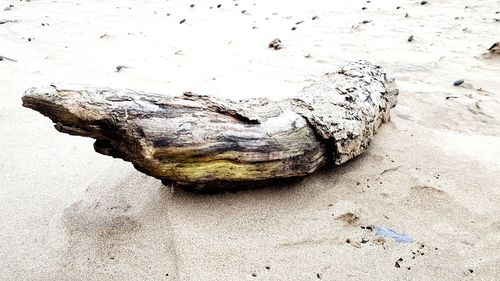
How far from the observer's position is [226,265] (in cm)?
202

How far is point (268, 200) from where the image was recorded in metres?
2.43

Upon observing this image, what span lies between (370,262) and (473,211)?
0.83 m

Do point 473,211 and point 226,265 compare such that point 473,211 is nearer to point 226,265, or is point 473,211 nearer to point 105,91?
point 226,265

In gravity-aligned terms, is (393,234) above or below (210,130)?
below

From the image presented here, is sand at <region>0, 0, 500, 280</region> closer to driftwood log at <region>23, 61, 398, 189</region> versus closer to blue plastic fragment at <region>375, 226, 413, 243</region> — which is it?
blue plastic fragment at <region>375, 226, 413, 243</region>

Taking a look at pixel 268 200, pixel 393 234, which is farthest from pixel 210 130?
pixel 393 234

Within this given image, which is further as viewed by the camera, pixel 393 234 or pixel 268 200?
pixel 268 200

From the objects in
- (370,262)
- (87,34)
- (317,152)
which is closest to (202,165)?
(317,152)

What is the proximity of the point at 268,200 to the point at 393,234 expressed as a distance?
737 mm

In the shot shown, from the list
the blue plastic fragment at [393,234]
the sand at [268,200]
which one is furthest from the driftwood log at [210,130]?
the blue plastic fragment at [393,234]

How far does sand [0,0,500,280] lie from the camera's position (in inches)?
80.2

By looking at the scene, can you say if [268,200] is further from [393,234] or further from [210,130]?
[393,234]

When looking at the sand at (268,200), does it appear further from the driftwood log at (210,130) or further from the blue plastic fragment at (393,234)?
the driftwood log at (210,130)

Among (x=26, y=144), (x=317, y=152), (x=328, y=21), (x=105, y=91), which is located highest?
(x=105, y=91)
